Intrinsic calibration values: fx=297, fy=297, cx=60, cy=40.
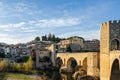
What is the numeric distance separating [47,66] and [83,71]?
16442 millimetres

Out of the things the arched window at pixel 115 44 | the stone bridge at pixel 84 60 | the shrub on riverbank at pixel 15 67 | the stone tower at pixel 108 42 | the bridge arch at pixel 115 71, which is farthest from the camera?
the shrub on riverbank at pixel 15 67

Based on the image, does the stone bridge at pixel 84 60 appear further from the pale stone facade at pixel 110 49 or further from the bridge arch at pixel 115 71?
the bridge arch at pixel 115 71

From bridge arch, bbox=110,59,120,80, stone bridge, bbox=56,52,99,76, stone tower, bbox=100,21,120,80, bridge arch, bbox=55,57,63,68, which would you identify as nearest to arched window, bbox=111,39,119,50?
stone tower, bbox=100,21,120,80

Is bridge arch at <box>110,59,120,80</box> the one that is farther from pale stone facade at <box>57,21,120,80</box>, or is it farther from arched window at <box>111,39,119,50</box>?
arched window at <box>111,39,119,50</box>

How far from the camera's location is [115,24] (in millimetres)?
26156

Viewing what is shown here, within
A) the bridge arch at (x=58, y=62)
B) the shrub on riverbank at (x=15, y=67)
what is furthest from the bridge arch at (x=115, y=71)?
the bridge arch at (x=58, y=62)

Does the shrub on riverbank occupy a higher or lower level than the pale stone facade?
lower

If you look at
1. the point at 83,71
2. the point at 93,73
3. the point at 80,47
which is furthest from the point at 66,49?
the point at 93,73

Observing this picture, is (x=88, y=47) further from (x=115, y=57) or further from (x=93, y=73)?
(x=115, y=57)

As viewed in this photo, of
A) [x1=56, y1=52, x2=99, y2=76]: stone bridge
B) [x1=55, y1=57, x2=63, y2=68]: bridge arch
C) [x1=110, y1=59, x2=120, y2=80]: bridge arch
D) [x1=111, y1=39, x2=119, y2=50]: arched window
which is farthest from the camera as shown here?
[x1=55, y1=57, x2=63, y2=68]: bridge arch

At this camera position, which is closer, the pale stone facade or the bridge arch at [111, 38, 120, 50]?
the pale stone facade

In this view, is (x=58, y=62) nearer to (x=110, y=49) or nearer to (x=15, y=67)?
(x=15, y=67)

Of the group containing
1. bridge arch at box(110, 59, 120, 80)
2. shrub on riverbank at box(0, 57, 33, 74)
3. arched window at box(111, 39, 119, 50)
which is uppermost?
arched window at box(111, 39, 119, 50)

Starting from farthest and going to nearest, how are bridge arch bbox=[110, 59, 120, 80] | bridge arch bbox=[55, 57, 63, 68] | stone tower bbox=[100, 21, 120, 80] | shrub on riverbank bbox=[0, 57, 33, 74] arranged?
bridge arch bbox=[55, 57, 63, 68]
shrub on riverbank bbox=[0, 57, 33, 74]
stone tower bbox=[100, 21, 120, 80]
bridge arch bbox=[110, 59, 120, 80]
